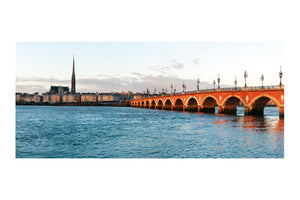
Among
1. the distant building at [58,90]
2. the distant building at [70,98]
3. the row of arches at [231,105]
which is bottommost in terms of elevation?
the row of arches at [231,105]

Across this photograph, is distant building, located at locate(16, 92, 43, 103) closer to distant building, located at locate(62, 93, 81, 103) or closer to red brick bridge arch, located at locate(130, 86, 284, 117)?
distant building, located at locate(62, 93, 81, 103)

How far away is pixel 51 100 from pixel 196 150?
174083mm

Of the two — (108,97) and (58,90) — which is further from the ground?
(58,90)

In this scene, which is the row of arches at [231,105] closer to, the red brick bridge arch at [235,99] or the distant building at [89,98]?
the red brick bridge arch at [235,99]

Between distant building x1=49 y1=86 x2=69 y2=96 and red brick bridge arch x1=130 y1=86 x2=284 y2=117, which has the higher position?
distant building x1=49 y1=86 x2=69 y2=96

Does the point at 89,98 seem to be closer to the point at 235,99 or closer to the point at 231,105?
the point at 231,105

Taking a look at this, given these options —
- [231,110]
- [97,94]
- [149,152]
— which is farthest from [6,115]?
[97,94]

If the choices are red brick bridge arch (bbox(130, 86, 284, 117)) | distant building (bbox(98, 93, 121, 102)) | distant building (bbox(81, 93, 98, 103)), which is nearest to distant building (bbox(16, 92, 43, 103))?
distant building (bbox(81, 93, 98, 103))

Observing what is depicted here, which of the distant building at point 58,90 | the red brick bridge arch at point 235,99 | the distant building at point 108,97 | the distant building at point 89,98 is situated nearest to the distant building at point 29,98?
the distant building at point 58,90

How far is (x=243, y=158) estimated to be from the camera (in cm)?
1324

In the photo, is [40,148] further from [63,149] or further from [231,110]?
[231,110]

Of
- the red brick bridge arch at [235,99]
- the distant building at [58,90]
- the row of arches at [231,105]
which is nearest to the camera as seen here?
the red brick bridge arch at [235,99]

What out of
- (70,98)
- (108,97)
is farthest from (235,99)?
(108,97)

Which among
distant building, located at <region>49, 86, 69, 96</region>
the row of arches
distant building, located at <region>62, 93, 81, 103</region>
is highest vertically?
distant building, located at <region>49, 86, 69, 96</region>
